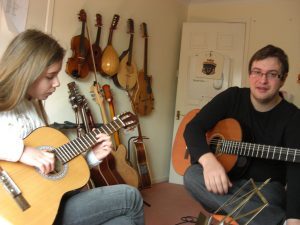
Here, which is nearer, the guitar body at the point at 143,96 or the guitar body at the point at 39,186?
the guitar body at the point at 39,186

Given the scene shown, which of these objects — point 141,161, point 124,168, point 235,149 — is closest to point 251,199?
Answer: point 235,149

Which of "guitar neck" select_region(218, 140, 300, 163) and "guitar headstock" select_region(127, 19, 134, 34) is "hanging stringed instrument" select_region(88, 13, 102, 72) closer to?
"guitar headstock" select_region(127, 19, 134, 34)

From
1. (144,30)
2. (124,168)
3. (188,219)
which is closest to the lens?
(188,219)

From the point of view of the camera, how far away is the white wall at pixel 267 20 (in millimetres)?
3580

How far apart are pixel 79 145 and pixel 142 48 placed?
7.41 ft

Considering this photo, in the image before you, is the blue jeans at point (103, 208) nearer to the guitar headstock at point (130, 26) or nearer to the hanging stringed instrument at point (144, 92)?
the hanging stringed instrument at point (144, 92)

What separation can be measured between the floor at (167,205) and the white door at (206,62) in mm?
360

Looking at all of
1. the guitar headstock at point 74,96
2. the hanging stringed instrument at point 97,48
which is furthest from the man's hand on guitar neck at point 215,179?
the hanging stringed instrument at point 97,48

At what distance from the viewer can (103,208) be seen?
1279mm

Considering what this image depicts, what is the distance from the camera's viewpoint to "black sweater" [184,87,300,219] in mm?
1372

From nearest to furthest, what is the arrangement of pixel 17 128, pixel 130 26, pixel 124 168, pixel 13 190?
1. pixel 13 190
2. pixel 17 128
3. pixel 124 168
4. pixel 130 26

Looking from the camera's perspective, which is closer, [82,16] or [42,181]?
[42,181]

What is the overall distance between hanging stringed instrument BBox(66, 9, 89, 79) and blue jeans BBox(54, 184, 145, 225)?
1.48 meters

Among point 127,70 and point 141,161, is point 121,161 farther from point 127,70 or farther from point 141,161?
point 127,70
